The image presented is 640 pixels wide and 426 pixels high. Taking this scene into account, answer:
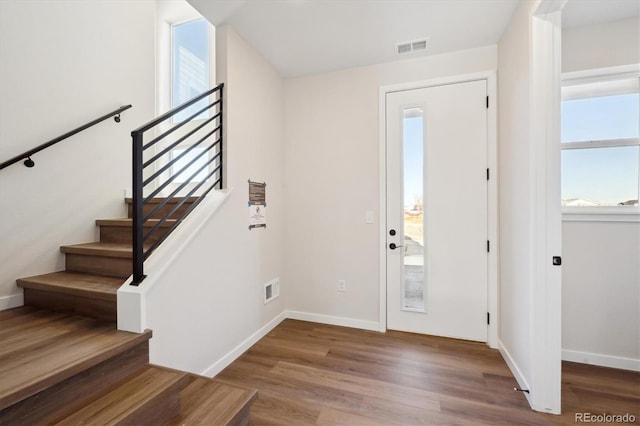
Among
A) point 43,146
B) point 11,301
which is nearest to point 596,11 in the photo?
point 43,146

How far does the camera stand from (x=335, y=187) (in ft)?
10.0

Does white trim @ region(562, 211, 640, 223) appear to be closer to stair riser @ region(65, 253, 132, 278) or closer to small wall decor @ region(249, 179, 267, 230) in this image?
small wall decor @ region(249, 179, 267, 230)

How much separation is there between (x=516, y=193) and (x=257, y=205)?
86.9 inches

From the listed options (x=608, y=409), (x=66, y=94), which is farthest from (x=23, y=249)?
(x=608, y=409)

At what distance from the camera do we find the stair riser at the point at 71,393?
39.8 inches

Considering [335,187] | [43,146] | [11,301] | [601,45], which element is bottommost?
[11,301]

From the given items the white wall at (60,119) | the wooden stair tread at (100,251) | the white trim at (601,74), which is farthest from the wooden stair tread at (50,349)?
the white trim at (601,74)

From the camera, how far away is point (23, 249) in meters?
2.00

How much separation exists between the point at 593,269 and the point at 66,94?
180 inches

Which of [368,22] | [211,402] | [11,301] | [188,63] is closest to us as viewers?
[211,402]

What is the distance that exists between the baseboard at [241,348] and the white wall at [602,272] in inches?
104

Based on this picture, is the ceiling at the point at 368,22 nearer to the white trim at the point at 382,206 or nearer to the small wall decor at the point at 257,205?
the white trim at the point at 382,206

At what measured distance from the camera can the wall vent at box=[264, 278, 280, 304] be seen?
2.87 m

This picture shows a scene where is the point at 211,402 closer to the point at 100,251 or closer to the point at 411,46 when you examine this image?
the point at 100,251
